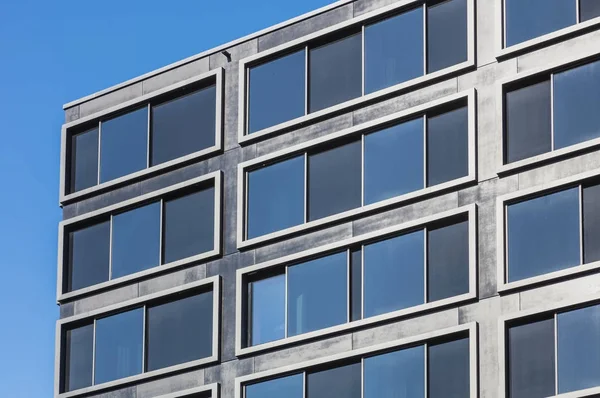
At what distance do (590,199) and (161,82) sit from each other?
16.7 m

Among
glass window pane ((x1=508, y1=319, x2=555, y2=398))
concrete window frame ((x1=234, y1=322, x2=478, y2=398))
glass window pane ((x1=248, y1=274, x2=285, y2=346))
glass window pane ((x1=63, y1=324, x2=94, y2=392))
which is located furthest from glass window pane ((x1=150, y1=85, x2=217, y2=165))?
glass window pane ((x1=508, y1=319, x2=555, y2=398))

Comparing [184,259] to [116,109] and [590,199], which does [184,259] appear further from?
[590,199]

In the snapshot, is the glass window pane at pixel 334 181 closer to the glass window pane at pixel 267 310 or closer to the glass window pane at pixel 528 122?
the glass window pane at pixel 267 310

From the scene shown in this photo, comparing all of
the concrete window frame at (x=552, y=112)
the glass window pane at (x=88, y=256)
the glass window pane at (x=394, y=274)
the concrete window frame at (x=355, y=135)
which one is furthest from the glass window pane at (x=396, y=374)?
the glass window pane at (x=88, y=256)

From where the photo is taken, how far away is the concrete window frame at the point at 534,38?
149 feet

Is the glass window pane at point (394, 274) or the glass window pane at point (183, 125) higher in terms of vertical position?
the glass window pane at point (183, 125)

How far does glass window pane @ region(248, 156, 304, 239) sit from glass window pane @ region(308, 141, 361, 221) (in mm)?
404

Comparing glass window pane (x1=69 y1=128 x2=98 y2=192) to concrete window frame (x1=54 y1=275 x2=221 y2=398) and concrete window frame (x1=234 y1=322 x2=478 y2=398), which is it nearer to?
concrete window frame (x1=54 y1=275 x2=221 y2=398)

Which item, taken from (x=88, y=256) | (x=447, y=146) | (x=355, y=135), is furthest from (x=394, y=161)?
(x=88, y=256)

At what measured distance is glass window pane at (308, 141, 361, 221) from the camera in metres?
49.7

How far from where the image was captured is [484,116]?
47.0m

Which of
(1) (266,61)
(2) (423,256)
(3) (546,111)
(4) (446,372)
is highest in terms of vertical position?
(1) (266,61)

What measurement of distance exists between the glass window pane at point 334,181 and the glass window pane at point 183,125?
460cm

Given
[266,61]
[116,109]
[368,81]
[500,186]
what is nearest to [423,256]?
[500,186]
